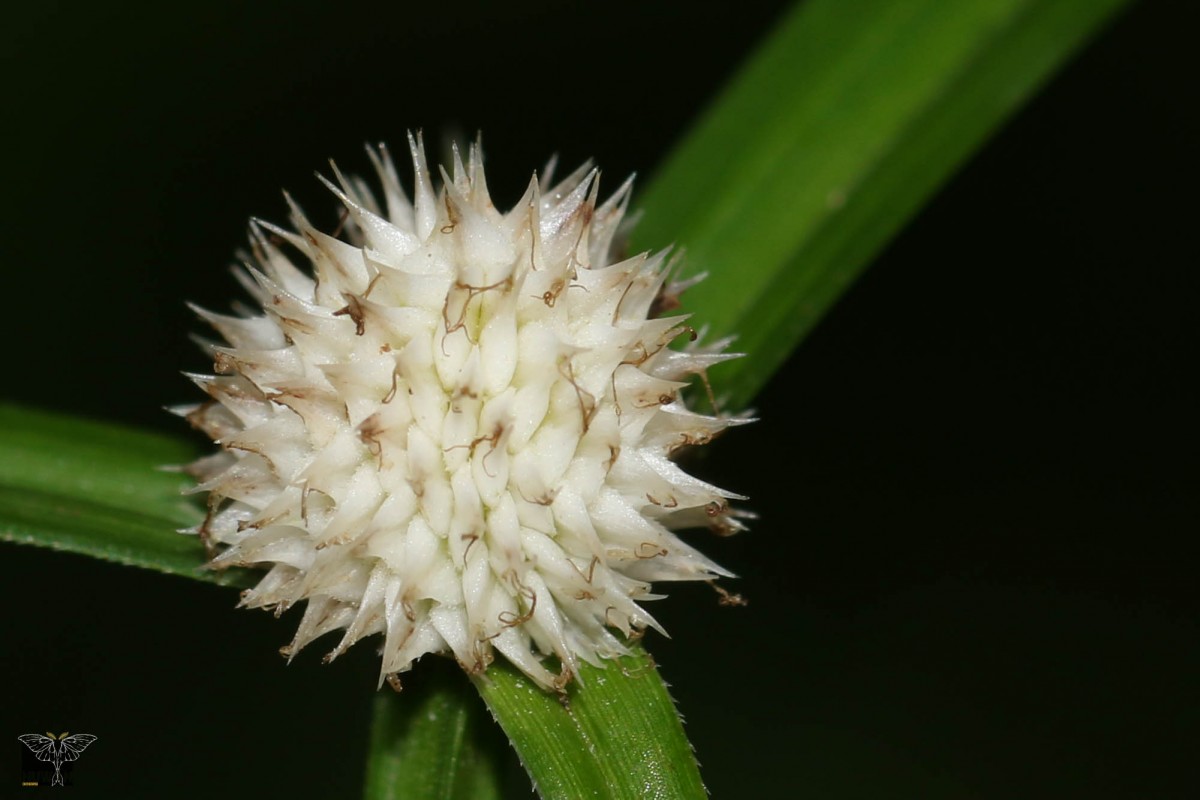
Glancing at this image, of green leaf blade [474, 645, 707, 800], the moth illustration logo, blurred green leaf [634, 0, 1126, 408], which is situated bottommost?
green leaf blade [474, 645, 707, 800]

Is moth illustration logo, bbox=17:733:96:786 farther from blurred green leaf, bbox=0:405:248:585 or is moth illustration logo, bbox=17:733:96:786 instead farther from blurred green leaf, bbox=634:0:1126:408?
blurred green leaf, bbox=634:0:1126:408

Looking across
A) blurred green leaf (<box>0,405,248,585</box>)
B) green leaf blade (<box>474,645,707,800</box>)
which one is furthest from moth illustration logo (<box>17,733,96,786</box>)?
green leaf blade (<box>474,645,707,800</box>)

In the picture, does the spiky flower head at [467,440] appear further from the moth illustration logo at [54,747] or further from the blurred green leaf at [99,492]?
the moth illustration logo at [54,747]

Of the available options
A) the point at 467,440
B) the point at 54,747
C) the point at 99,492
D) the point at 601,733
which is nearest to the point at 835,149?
the point at 467,440

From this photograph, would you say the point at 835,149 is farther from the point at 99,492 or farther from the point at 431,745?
the point at 99,492

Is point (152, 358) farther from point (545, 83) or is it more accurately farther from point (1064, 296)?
point (1064, 296)
